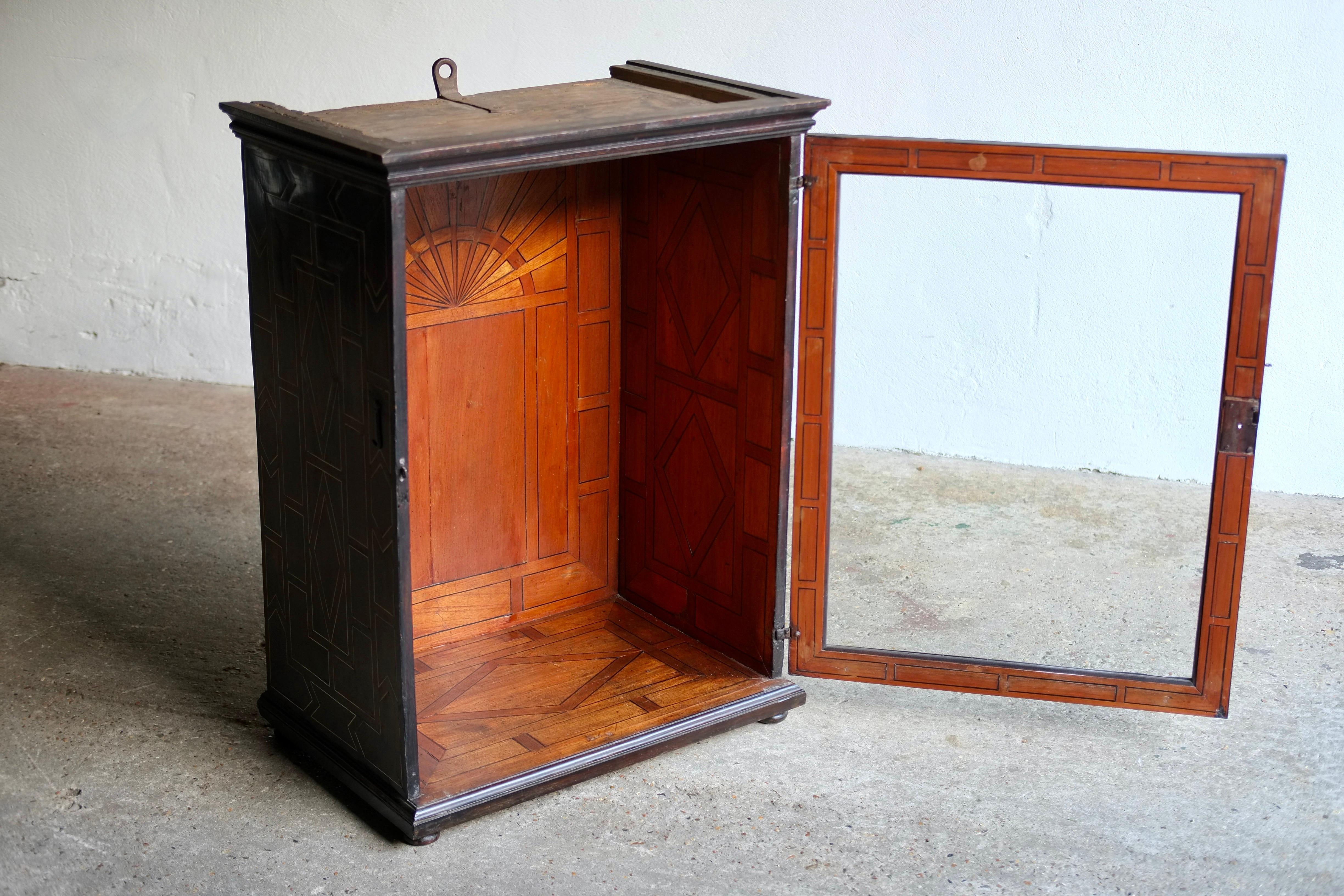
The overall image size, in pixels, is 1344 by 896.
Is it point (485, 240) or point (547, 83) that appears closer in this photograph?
point (485, 240)

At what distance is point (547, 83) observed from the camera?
5.79 metres

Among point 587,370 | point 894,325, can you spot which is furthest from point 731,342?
point 894,325

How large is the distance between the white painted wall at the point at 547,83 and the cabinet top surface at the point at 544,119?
1.78 metres

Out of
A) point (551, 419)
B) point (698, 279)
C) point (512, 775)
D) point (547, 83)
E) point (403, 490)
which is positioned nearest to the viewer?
point (403, 490)

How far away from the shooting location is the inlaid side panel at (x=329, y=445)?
3.07 meters

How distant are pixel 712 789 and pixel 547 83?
3124 mm

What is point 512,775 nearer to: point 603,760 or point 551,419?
point 603,760

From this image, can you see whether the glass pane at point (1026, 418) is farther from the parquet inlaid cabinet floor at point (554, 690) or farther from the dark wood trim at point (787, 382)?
the parquet inlaid cabinet floor at point (554, 690)

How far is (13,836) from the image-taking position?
3.42 meters

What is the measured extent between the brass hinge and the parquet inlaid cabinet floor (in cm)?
125

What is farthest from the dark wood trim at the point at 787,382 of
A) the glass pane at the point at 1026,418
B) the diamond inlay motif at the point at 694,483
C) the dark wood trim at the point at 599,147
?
the glass pane at the point at 1026,418

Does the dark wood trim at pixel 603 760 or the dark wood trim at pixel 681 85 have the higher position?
the dark wood trim at pixel 681 85

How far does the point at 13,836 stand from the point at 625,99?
2.17 meters

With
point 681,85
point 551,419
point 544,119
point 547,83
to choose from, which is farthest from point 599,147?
point 547,83
